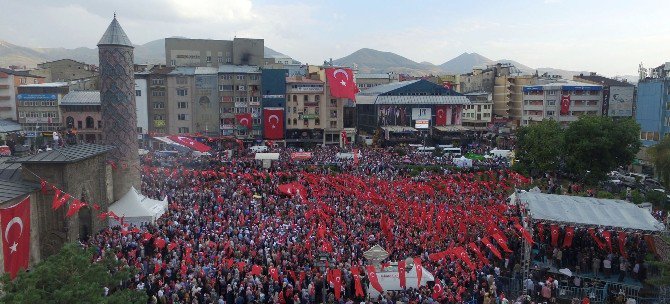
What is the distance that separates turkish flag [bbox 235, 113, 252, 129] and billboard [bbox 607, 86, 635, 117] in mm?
46878

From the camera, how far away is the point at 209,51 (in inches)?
3167

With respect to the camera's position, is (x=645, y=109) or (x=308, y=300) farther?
(x=645, y=109)

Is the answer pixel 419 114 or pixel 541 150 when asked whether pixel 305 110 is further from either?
pixel 541 150

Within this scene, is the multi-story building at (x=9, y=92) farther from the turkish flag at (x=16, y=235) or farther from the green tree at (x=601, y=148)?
the green tree at (x=601, y=148)

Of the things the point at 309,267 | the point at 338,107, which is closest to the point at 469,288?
the point at 309,267

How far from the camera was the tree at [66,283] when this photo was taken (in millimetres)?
10984

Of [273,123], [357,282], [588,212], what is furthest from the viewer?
[273,123]

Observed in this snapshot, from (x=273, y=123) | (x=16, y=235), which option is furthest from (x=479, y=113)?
(x=16, y=235)

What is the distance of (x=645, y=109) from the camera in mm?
57438

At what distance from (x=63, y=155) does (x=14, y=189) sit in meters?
3.13

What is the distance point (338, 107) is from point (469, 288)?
155 ft

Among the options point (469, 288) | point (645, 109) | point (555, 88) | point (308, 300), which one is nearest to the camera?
point (308, 300)

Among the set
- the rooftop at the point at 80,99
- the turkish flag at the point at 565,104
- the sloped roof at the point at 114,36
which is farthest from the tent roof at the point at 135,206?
the turkish flag at the point at 565,104

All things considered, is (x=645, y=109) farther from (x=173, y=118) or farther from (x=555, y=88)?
(x=173, y=118)
